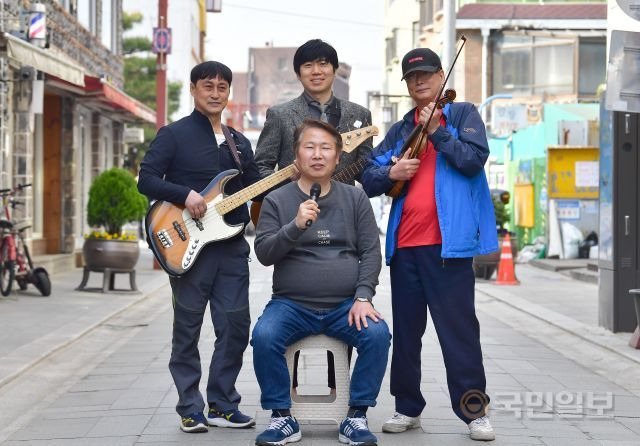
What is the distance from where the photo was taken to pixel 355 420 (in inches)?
237

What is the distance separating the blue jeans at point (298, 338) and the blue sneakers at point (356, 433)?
9 centimetres

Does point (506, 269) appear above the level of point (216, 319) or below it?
below

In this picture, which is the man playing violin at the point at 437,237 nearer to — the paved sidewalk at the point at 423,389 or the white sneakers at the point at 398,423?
the white sneakers at the point at 398,423

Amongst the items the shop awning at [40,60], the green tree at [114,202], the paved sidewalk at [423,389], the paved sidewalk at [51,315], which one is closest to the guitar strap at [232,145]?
the paved sidewalk at [423,389]

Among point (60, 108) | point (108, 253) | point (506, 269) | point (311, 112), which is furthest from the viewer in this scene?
point (60, 108)

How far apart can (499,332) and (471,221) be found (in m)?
6.30

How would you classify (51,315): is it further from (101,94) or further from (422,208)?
(422,208)

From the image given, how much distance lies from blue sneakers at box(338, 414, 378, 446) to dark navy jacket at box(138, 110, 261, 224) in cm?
129

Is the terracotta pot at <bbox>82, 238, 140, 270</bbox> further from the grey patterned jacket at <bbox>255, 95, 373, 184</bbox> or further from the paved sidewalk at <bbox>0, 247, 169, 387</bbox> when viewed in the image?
the grey patterned jacket at <bbox>255, 95, 373, 184</bbox>

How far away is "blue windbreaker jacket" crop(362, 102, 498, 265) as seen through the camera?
621 centimetres

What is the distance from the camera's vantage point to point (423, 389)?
8.09 meters

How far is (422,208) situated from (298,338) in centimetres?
92

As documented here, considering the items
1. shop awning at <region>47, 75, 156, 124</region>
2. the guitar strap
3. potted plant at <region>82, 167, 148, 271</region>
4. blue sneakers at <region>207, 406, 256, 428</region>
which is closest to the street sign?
shop awning at <region>47, 75, 156, 124</region>

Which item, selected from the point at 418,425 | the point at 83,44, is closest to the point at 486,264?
the point at 83,44
